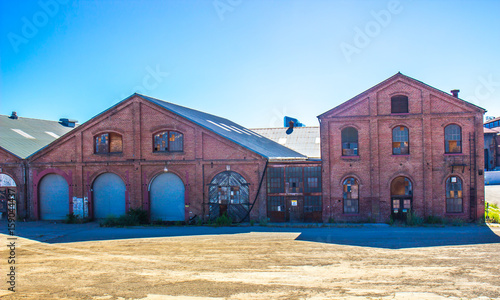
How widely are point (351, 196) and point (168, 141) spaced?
1144 cm

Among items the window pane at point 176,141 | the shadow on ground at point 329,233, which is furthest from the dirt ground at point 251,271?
the window pane at point 176,141

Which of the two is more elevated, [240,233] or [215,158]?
[215,158]

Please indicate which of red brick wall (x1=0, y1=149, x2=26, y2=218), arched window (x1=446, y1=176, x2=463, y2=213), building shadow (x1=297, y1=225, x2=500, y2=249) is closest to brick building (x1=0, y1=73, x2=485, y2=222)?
arched window (x1=446, y1=176, x2=463, y2=213)

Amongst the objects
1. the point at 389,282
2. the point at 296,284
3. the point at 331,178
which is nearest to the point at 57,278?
the point at 296,284

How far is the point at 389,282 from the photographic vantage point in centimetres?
1123

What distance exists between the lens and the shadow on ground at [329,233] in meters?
17.0

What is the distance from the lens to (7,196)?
85.9 feet

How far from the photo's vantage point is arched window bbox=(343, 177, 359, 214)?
74.6 feet

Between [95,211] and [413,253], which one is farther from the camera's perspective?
[95,211]

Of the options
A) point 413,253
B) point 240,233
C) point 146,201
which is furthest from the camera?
point 146,201

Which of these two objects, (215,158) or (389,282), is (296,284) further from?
(215,158)

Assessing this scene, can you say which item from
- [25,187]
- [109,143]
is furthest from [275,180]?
[25,187]

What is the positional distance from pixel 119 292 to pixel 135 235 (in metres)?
9.62

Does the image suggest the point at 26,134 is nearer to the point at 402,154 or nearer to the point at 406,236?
the point at 402,154
